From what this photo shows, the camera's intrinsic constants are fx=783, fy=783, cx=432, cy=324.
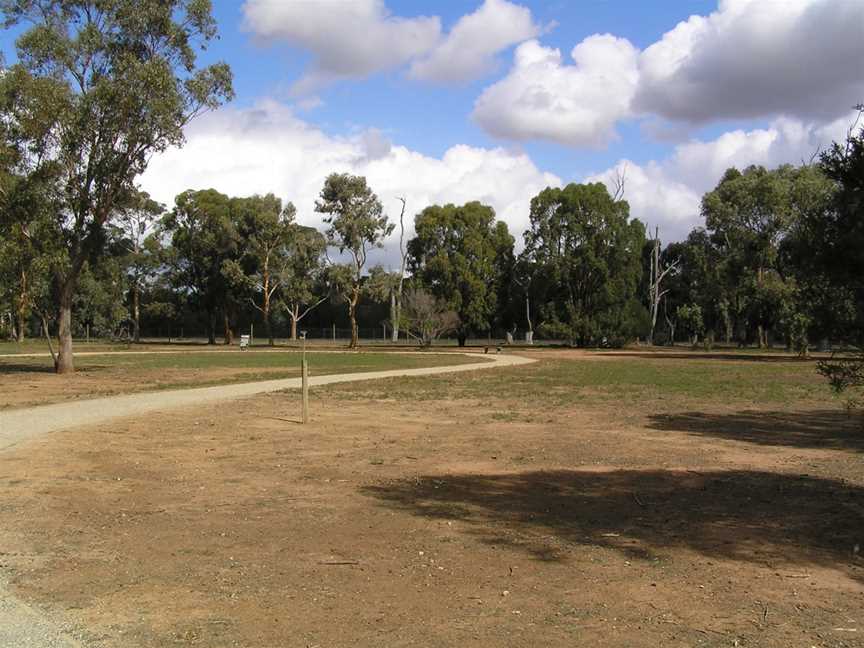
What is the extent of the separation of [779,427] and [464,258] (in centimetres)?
5416

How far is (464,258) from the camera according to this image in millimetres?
68125

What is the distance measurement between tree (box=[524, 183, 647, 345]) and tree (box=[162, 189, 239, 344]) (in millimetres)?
27472

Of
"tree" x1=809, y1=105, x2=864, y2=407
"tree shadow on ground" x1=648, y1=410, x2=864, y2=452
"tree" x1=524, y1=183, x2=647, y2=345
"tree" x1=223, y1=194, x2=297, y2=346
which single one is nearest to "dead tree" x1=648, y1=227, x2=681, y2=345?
"tree" x1=524, y1=183, x2=647, y2=345

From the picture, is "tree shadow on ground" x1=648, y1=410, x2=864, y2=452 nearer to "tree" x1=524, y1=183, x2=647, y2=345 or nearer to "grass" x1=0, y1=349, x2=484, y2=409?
"grass" x1=0, y1=349, x2=484, y2=409

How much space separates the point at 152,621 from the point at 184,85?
26598 mm

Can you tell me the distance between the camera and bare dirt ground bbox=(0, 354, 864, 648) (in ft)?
15.6

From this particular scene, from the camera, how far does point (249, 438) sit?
1283 cm

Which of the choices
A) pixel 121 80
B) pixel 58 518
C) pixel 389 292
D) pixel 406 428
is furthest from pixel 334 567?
pixel 389 292

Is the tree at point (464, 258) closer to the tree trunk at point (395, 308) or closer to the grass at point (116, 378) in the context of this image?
the tree trunk at point (395, 308)

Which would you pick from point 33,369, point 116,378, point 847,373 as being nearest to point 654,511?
point 847,373

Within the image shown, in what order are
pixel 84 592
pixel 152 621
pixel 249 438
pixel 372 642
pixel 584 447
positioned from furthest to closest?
1. pixel 249 438
2. pixel 584 447
3. pixel 84 592
4. pixel 152 621
5. pixel 372 642

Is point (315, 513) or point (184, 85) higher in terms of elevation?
point (184, 85)

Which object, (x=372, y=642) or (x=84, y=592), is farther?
(x=84, y=592)

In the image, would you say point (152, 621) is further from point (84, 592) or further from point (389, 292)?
point (389, 292)
